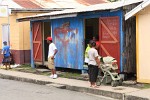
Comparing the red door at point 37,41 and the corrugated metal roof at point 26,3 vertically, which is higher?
the corrugated metal roof at point 26,3

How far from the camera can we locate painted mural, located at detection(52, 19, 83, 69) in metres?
15.3

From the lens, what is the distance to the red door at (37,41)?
18227 millimetres

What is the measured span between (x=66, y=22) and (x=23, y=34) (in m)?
5.12

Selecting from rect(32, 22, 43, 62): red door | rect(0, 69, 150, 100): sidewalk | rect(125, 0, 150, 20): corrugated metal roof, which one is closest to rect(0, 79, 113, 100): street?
rect(0, 69, 150, 100): sidewalk

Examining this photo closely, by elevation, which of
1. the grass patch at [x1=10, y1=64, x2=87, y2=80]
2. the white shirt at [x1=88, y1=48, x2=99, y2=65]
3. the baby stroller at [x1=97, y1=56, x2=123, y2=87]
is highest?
the white shirt at [x1=88, y1=48, x2=99, y2=65]

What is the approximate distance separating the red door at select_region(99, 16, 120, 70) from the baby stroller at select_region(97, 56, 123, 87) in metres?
0.67

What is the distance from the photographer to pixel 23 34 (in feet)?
66.9

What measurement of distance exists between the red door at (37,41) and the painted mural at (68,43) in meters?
1.50

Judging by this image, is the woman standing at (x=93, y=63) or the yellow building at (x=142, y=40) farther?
the yellow building at (x=142, y=40)

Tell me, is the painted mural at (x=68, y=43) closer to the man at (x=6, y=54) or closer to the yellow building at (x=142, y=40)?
the yellow building at (x=142, y=40)

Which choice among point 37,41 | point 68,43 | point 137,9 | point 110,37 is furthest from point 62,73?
point 137,9

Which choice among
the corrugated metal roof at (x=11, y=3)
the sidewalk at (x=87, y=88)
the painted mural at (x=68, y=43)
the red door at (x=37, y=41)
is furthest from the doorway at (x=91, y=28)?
the corrugated metal roof at (x=11, y=3)

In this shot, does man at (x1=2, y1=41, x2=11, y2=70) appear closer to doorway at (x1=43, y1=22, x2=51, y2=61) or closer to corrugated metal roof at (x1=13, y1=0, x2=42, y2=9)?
doorway at (x1=43, y1=22, x2=51, y2=61)

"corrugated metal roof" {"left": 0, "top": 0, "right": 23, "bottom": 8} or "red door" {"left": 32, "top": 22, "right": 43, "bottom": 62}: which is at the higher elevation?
"corrugated metal roof" {"left": 0, "top": 0, "right": 23, "bottom": 8}
